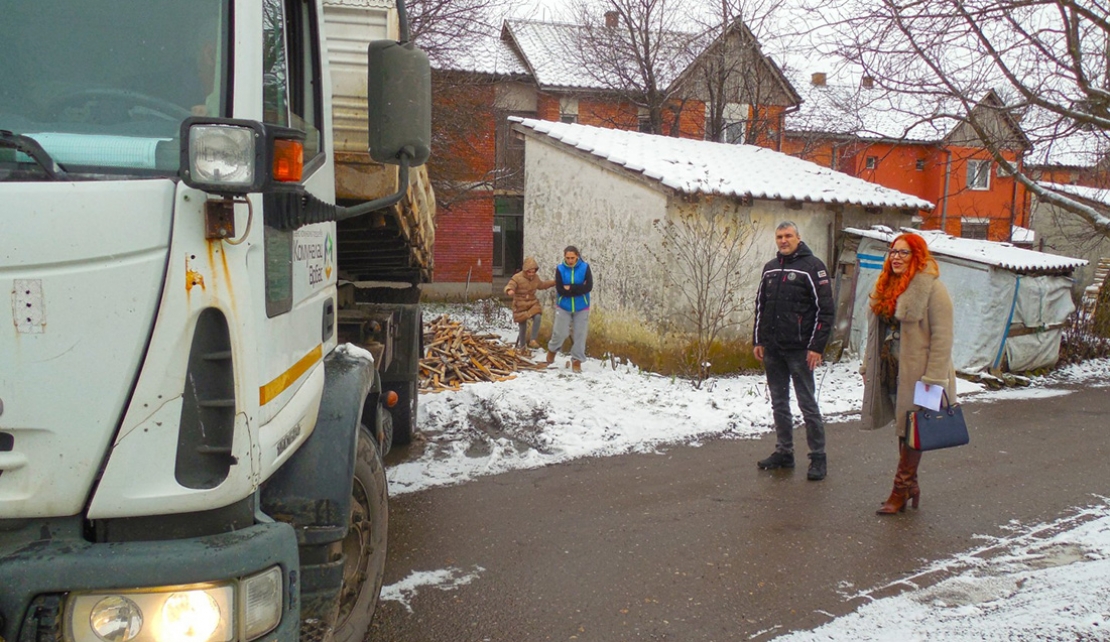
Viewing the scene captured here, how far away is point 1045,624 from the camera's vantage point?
12.7 ft

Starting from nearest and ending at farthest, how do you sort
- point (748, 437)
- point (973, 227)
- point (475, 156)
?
point (748, 437)
point (475, 156)
point (973, 227)

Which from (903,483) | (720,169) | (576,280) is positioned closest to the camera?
(903,483)

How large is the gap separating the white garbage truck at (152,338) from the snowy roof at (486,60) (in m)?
15.8

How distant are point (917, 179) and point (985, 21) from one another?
2801cm

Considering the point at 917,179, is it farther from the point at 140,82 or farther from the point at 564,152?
the point at 140,82

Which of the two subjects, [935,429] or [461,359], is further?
[461,359]

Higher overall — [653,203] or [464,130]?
[464,130]

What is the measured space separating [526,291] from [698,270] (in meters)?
2.74

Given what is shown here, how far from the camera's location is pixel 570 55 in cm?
2452

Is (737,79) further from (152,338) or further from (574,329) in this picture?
(152,338)

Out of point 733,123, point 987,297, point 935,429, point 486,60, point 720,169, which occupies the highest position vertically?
point 486,60

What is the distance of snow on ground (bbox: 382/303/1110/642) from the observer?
155 inches

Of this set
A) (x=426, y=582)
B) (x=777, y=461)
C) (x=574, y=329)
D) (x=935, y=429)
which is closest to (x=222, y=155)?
(x=426, y=582)

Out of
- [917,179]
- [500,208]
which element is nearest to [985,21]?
[500,208]
